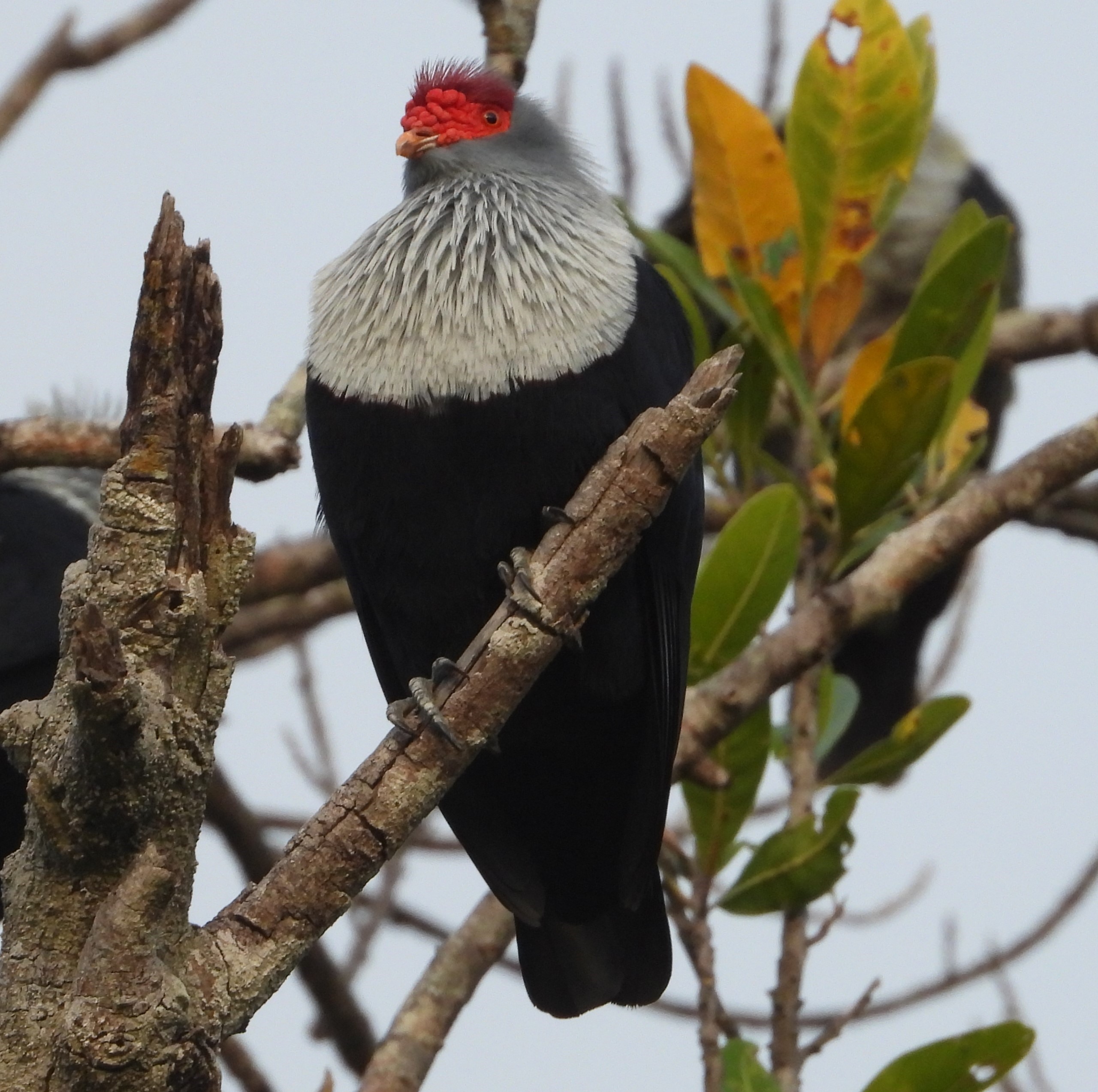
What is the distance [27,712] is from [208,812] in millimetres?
1875

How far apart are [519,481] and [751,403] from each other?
907 millimetres

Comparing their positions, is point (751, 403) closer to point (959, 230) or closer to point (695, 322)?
point (695, 322)

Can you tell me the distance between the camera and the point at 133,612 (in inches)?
77.6

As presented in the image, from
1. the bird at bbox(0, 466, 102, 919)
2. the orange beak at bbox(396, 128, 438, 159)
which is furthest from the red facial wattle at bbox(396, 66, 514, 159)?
the bird at bbox(0, 466, 102, 919)

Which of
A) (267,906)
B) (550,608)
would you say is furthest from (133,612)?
(550,608)

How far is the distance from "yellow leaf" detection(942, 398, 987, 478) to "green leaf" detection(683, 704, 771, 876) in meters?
0.75

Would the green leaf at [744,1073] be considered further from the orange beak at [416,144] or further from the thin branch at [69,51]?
the thin branch at [69,51]

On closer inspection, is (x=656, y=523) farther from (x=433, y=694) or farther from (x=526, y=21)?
(x=526, y=21)

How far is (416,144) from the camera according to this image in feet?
11.2

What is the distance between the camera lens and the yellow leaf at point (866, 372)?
11.4 feet

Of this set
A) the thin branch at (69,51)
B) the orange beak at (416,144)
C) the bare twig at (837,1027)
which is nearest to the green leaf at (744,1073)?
the bare twig at (837,1027)

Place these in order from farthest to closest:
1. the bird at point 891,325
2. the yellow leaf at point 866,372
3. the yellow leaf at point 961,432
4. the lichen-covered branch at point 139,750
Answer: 1. the bird at point 891,325
2. the yellow leaf at point 961,432
3. the yellow leaf at point 866,372
4. the lichen-covered branch at point 139,750

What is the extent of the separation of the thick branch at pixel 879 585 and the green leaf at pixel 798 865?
23 cm

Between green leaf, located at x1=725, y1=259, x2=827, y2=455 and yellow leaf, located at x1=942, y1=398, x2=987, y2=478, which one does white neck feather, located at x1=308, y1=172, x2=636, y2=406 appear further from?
yellow leaf, located at x1=942, y1=398, x2=987, y2=478
